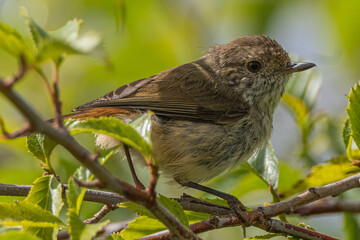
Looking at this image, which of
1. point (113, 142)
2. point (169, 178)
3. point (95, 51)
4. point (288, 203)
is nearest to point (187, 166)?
point (169, 178)

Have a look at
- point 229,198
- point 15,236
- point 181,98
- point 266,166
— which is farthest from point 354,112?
point 15,236

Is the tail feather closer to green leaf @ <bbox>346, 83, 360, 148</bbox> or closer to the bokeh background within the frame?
the bokeh background

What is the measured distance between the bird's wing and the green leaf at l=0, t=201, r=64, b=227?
1.45m

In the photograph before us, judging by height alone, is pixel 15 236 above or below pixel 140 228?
below

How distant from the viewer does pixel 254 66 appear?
423 cm

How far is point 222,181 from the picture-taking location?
3957mm

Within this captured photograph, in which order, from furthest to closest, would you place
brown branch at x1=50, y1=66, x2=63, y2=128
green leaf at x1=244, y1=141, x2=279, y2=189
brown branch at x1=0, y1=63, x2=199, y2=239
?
1. green leaf at x1=244, y1=141, x2=279, y2=189
2. brown branch at x1=50, y1=66, x2=63, y2=128
3. brown branch at x1=0, y1=63, x2=199, y2=239

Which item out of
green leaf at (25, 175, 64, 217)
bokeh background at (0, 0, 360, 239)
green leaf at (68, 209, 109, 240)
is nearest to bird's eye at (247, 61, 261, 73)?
bokeh background at (0, 0, 360, 239)

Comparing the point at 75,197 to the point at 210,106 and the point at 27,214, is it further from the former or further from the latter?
the point at 210,106

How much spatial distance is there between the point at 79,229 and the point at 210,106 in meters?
2.30

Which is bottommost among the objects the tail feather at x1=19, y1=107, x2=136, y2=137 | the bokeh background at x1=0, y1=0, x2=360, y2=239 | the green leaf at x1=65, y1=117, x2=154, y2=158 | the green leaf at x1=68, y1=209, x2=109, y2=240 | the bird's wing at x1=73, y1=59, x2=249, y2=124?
the green leaf at x1=68, y1=209, x2=109, y2=240

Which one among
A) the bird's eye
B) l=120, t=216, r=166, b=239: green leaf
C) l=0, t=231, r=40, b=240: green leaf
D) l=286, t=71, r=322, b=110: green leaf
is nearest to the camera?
l=0, t=231, r=40, b=240: green leaf

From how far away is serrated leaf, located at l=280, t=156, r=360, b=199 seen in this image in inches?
119

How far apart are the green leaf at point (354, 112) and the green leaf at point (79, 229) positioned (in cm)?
159
